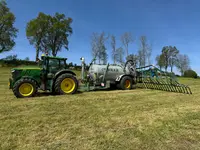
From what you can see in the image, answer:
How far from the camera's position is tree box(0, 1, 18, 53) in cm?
2765

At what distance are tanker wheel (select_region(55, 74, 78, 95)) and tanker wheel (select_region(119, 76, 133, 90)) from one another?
3.21m

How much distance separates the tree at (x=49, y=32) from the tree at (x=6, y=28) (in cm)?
408

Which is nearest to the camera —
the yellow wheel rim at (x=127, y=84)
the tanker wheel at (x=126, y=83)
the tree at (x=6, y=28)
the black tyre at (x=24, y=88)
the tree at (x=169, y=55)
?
the black tyre at (x=24, y=88)

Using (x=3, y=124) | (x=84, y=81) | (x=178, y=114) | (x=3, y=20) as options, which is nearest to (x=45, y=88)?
(x=84, y=81)

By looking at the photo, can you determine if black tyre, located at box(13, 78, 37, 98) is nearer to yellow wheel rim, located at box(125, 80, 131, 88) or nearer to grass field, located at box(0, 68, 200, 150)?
grass field, located at box(0, 68, 200, 150)

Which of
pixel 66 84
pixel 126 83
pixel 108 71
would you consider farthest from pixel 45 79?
pixel 126 83

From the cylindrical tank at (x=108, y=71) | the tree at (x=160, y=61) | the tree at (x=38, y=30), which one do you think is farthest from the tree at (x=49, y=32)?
the tree at (x=160, y=61)

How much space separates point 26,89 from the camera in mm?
6574

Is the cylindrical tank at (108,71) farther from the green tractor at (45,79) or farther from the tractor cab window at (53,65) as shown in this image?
the tractor cab window at (53,65)

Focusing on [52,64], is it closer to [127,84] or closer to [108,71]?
[108,71]

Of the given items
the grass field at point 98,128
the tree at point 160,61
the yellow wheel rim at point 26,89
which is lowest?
the grass field at point 98,128

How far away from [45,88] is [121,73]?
492 centimetres

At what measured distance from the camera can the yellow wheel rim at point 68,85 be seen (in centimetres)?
748

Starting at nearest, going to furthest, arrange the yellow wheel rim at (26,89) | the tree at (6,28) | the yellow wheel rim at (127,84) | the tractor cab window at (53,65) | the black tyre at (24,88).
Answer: the black tyre at (24,88)
the yellow wheel rim at (26,89)
the tractor cab window at (53,65)
the yellow wheel rim at (127,84)
the tree at (6,28)
